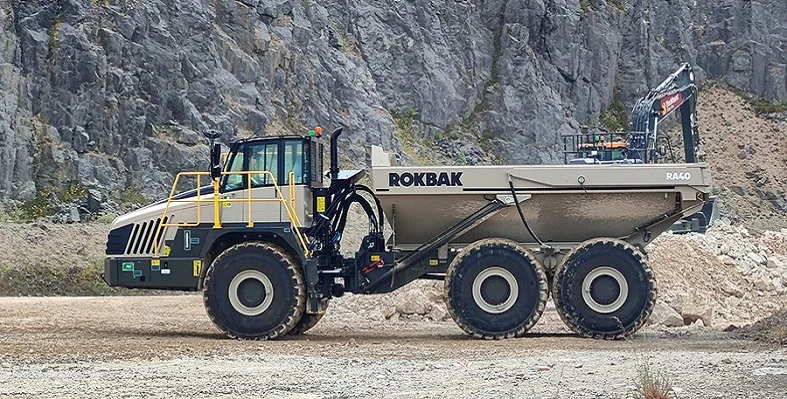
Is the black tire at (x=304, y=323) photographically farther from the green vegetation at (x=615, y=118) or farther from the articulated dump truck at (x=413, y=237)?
the green vegetation at (x=615, y=118)

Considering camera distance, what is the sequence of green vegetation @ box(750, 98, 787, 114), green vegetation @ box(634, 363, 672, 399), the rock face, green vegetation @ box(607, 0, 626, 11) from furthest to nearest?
green vegetation @ box(750, 98, 787, 114)
green vegetation @ box(607, 0, 626, 11)
the rock face
green vegetation @ box(634, 363, 672, 399)

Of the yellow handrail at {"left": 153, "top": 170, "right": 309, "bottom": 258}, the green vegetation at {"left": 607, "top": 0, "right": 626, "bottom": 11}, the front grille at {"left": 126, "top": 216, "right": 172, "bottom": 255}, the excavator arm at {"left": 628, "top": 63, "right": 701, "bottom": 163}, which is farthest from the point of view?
the green vegetation at {"left": 607, "top": 0, "right": 626, "bottom": 11}

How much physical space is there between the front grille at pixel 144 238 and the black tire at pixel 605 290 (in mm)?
6072

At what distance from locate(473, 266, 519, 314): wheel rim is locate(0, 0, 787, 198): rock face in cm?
2617

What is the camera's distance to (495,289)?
15.5 m

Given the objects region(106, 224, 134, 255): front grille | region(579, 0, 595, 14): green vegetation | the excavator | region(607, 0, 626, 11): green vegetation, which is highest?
region(607, 0, 626, 11): green vegetation

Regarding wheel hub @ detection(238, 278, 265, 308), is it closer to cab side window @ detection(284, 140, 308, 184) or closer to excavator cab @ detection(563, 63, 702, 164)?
cab side window @ detection(284, 140, 308, 184)

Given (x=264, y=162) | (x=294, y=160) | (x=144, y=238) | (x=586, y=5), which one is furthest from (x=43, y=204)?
(x=586, y=5)

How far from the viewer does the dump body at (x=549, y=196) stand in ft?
52.0

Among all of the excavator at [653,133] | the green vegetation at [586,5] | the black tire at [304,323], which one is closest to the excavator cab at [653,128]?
the excavator at [653,133]

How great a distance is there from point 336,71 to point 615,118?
20.2 meters

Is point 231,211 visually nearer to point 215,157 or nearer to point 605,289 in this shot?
point 215,157

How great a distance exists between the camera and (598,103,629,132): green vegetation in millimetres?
61250

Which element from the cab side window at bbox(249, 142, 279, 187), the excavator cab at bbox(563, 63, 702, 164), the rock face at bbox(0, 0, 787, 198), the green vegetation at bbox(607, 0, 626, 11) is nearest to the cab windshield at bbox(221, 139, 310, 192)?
the cab side window at bbox(249, 142, 279, 187)
